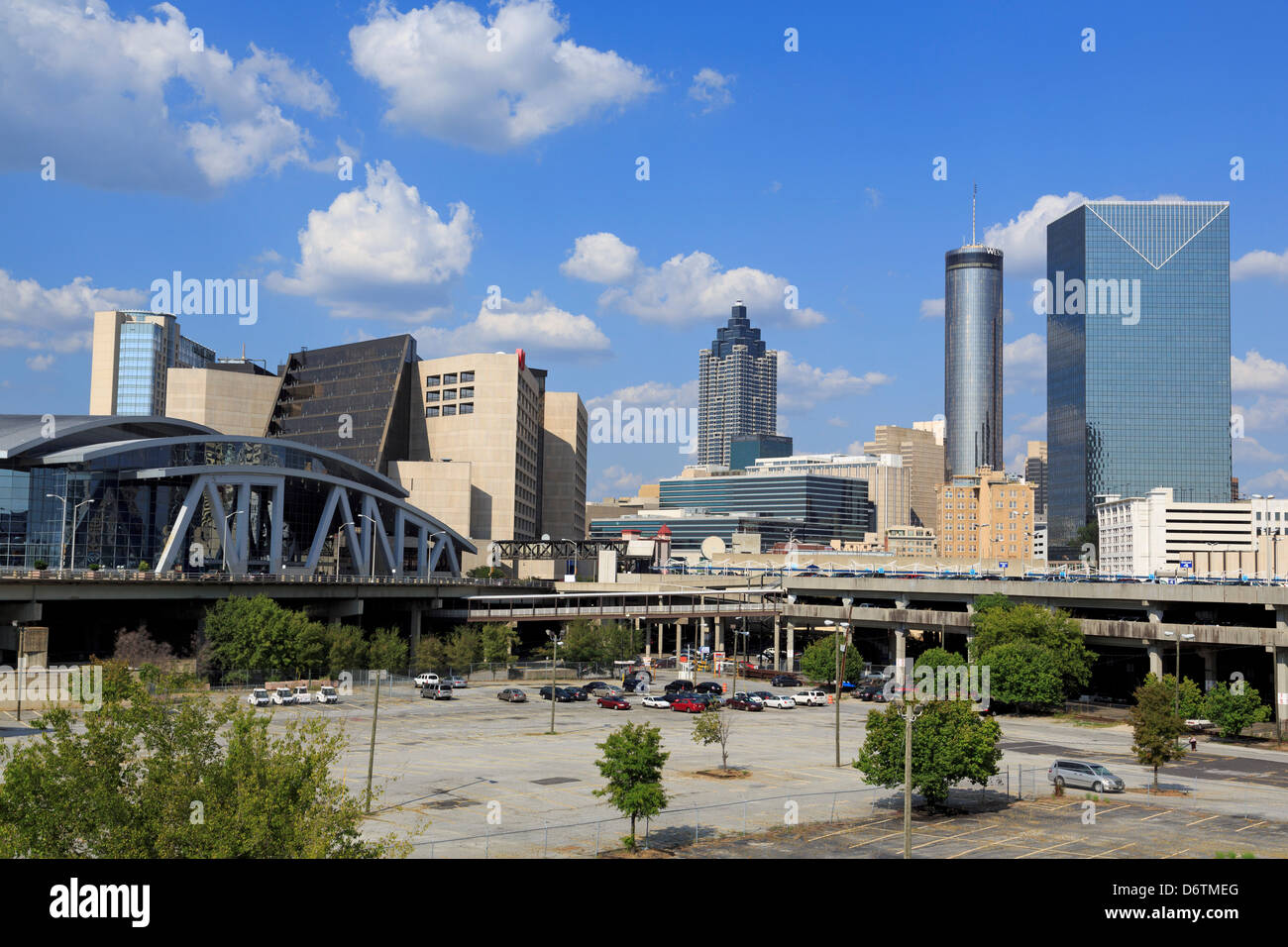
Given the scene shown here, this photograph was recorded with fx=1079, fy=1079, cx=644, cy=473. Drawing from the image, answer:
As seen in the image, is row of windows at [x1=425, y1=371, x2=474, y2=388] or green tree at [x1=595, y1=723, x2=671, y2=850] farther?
row of windows at [x1=425, y1=371, x2=474, y2=388]

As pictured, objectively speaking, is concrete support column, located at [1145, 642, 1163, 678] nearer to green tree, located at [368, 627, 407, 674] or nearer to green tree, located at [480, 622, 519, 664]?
green tree, located at [480, 622, 519, 664]

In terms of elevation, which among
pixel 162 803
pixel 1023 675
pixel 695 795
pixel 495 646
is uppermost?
pixel 162 803

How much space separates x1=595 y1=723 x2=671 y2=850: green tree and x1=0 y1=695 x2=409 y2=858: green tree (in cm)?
1554

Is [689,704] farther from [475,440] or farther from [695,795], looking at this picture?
[475,440]

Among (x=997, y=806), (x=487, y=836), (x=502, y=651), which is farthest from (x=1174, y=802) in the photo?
(x=502, y=651)

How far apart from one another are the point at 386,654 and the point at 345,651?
530 centimetres

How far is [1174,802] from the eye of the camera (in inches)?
1944

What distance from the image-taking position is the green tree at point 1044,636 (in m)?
90.6

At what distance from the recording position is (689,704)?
85.7m

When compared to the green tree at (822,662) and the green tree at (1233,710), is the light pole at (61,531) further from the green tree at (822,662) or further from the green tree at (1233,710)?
the green tree at (1233,710)

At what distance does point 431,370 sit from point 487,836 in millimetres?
163037

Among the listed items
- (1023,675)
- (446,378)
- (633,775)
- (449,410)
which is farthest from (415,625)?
(633,775)

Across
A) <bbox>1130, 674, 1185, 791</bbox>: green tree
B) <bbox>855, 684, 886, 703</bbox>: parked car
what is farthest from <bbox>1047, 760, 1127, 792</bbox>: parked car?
<bbox>855, 684, 886, 703</bbox>: parked car

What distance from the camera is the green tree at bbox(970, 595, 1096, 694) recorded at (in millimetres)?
90562
